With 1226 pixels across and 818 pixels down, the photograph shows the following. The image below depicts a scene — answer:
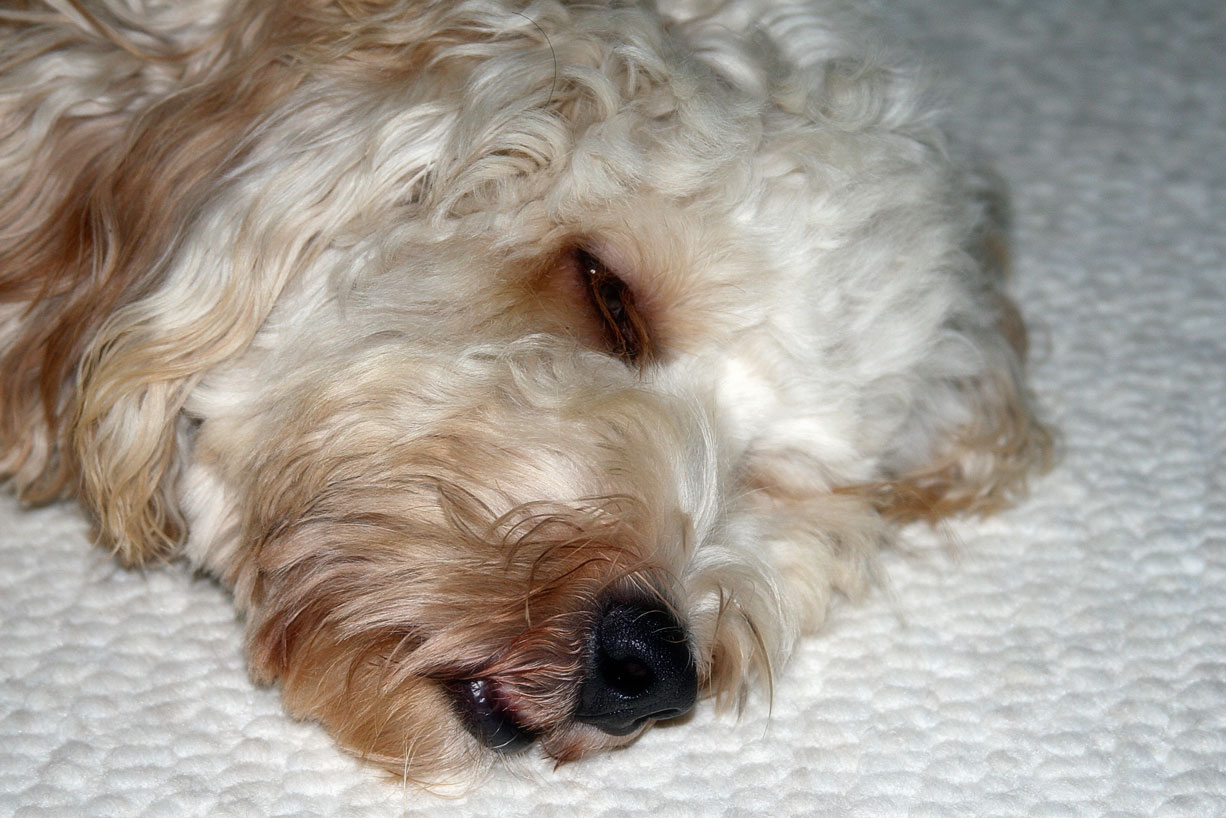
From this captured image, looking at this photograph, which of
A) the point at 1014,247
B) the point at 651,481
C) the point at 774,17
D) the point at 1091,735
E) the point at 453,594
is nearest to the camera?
the point at 453,594

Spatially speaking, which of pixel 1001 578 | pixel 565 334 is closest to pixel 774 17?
pixel 565 334

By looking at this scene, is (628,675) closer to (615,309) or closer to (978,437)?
(615,309)

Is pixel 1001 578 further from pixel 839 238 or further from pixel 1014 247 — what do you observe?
pixel 1014 247

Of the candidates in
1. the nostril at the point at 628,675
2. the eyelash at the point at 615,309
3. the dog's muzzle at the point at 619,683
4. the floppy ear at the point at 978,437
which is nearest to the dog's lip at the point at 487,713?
the dog's muzzle at the point at 619,683

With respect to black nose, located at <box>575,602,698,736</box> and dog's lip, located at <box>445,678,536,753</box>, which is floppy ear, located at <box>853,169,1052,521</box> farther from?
dog's lip, located at <box>445,678,536,753</box>

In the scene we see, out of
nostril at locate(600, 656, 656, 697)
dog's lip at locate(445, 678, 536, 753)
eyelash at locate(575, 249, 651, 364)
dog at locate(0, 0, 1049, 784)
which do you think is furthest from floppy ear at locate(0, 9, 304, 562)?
nostril at locate(600, 656, 656, 697)
